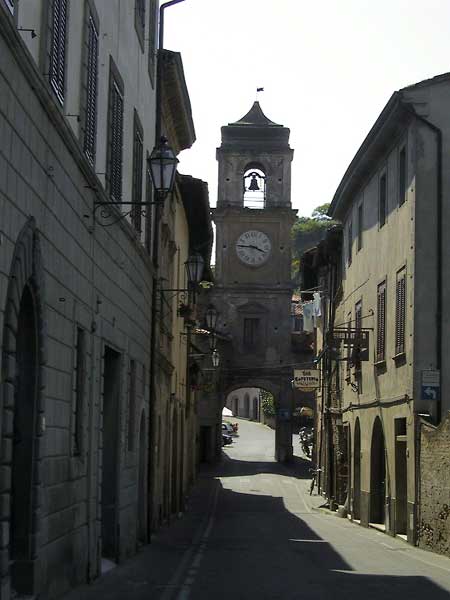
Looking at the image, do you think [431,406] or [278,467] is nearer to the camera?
[431,406]

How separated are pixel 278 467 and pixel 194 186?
34.0 m

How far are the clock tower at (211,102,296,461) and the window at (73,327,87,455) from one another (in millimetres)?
56833

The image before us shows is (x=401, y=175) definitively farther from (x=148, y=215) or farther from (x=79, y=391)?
(x=79, y=391)

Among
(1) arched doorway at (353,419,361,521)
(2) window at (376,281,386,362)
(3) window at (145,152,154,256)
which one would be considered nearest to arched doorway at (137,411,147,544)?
(3) window at (145,152,154,256)

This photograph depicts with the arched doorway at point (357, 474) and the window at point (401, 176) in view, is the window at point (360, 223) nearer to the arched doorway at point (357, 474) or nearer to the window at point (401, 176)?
the arched doorway at point (357, 474)

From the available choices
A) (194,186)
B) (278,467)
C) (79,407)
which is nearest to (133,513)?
(79,407)

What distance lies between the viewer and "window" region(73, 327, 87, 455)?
13.9m

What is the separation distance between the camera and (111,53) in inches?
635

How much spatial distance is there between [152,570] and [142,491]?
566 cm

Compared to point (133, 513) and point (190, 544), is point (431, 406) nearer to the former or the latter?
point (190, 544)

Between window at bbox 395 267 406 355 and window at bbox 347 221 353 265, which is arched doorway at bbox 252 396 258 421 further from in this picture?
window at bbox 395 267 406 355

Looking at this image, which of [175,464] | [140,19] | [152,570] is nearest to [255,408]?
[175,464]

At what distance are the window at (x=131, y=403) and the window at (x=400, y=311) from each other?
7.72 meters

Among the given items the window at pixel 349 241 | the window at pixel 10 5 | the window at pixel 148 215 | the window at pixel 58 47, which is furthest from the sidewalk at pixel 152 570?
the window at pixel 349 241
